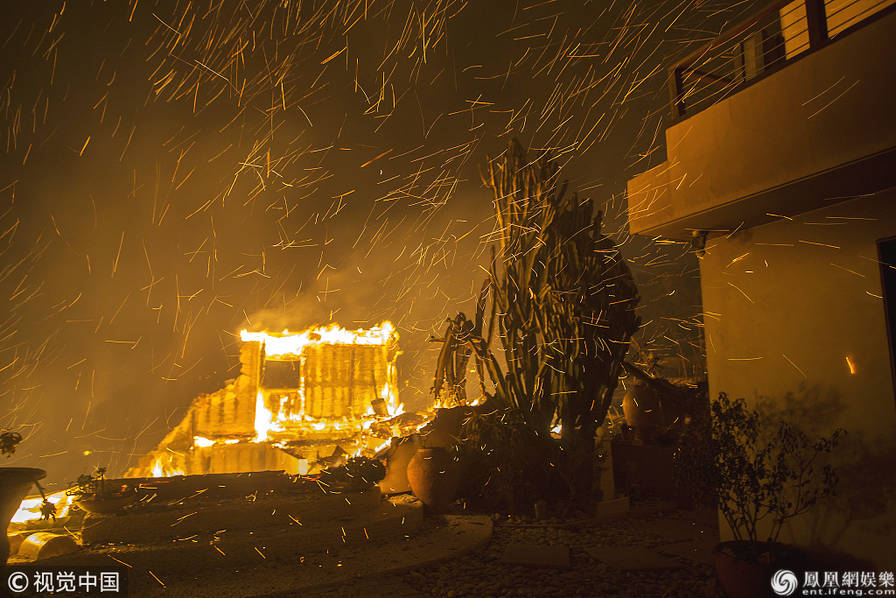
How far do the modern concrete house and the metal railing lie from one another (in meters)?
0.03

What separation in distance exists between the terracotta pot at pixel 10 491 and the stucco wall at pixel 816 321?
604cm

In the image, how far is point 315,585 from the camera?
4.21m

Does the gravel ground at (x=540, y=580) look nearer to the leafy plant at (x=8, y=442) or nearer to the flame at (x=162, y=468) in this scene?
the leafy plant at (x=8, y=442)

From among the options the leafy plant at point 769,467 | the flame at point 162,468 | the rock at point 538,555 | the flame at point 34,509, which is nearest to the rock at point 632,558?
the rock at point 538,555

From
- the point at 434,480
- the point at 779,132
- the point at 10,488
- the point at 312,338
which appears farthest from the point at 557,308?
the point at 312,338

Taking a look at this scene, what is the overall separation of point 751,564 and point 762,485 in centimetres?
71

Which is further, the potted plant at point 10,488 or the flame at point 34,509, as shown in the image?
the flame at point 34,509

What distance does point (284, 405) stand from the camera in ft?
62.3

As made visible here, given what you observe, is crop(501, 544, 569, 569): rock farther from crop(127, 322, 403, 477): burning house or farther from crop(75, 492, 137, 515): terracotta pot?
crop(127, 322, 403, 477): burning house

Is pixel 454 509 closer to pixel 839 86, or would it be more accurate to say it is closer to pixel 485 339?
pixel 485 339

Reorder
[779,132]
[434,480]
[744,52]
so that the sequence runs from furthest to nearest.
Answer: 1. [434,480]
2. [744,52]
3. [779,132]

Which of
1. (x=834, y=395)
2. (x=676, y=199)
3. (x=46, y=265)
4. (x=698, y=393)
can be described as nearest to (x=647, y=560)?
(x=834, y=395)

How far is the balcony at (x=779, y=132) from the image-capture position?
3.58 m

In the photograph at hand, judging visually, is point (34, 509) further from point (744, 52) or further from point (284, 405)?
point (284, 405)
